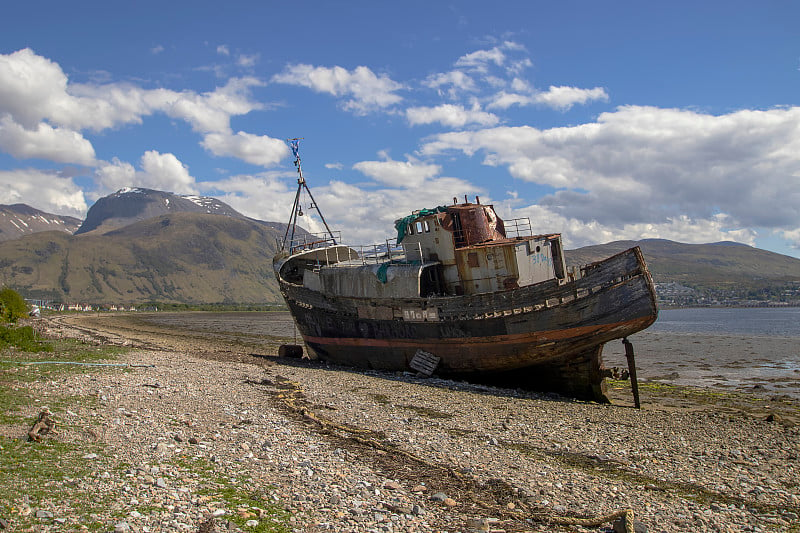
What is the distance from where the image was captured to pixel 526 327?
19375 mm

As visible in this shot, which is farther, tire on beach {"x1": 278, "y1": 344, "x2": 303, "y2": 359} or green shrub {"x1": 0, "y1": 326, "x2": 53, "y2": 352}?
tire on beach {"x1": 278, "y1": 344, "x2": 303, "y2": 359}

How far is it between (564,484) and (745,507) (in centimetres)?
283

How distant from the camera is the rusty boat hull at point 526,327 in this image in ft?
59.5

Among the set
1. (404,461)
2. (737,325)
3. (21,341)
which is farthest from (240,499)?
(737,325)

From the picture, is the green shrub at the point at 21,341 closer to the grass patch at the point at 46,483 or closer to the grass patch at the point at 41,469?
the grass patch at the point at 41,469

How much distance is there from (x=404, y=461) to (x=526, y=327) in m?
10.8

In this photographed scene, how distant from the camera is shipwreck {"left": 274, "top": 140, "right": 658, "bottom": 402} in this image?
1842cm

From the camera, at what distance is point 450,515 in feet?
24.1

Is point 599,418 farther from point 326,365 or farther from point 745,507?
point 326,365

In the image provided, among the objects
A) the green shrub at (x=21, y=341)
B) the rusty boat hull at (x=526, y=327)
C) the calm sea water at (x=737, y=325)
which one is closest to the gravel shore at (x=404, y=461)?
the rusty boat hull at (x=526, y=327)

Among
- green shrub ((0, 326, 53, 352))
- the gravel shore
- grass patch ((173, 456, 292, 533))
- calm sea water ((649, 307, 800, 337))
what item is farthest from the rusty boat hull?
calm sea water ((649, 307, 800, 337))

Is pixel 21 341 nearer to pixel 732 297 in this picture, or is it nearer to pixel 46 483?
pixel 46 483

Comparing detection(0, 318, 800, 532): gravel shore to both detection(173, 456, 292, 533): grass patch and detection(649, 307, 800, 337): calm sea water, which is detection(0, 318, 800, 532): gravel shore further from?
detection(649, 307, 800, 337): calm sea water

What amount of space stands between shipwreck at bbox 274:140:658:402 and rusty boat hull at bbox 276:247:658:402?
0.04m
